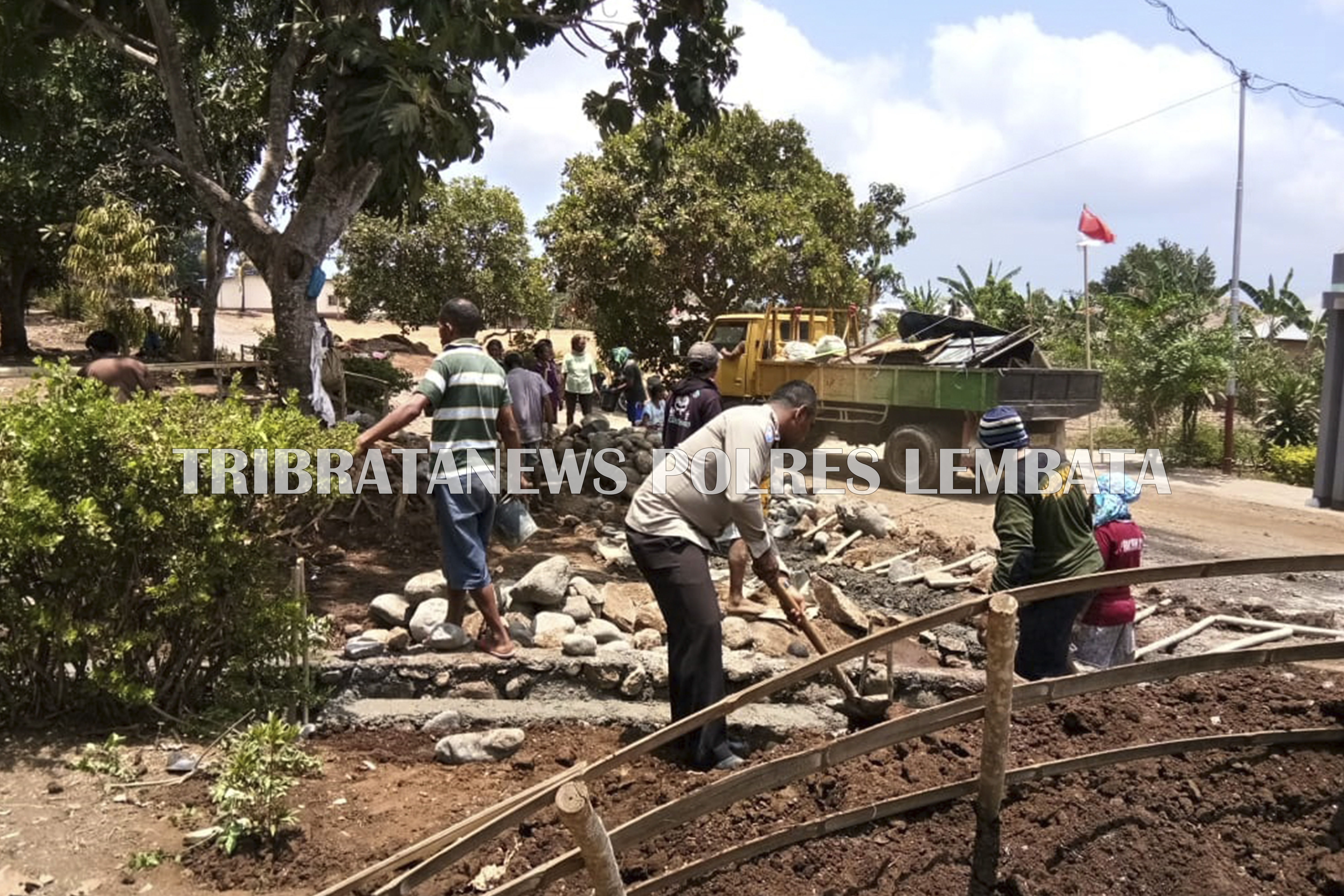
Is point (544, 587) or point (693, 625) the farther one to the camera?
point (544, 587)

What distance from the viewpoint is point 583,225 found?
16.4 metres

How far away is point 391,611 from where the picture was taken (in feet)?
16.3

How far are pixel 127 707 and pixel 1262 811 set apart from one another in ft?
13.1

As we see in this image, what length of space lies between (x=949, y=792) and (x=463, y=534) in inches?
93.4

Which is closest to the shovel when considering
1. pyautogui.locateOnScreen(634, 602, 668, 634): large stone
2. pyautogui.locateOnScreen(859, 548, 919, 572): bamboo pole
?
pyautogui.locateOnScreen(634, 602, 668, 634): large stone

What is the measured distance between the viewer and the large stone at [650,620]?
207 inches

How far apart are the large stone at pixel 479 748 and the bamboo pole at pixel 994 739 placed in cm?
189

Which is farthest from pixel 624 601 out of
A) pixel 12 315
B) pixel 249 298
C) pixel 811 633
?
pixel 249 298

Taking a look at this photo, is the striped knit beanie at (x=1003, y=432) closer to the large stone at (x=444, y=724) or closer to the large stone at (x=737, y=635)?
the large stone at (x=737, y=635)

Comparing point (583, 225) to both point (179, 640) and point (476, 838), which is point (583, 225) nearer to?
point (179, 640)

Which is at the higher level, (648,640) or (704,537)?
(704,537)

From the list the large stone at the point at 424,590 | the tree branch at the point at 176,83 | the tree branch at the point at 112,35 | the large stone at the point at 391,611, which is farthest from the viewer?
the tree branch at the point at 176,83

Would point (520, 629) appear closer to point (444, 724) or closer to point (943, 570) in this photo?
point (444, 724)

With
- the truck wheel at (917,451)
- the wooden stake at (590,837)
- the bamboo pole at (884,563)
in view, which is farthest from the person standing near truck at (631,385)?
the wooden stake at (590,837)
